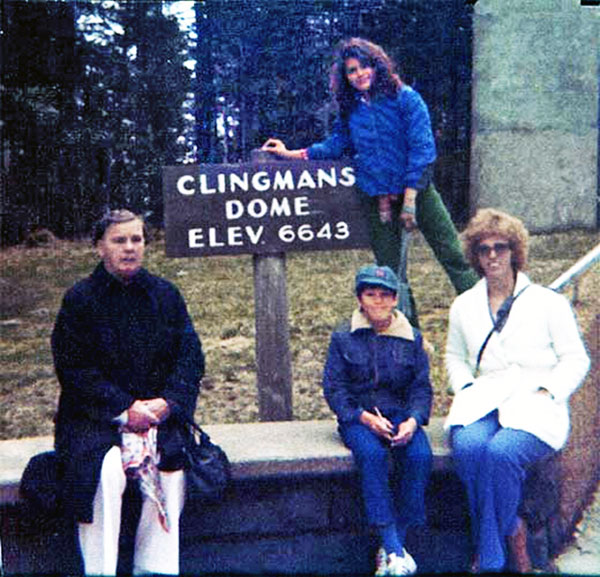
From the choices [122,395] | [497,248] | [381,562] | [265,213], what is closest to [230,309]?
[265,213]

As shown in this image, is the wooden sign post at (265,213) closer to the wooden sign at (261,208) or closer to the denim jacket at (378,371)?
the wooden sign at (261,208)

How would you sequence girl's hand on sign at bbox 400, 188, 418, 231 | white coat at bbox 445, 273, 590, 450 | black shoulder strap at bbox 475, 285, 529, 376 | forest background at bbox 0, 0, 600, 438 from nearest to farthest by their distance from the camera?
white coat at bbox 445, 273, 590, 450 < black shoulder strap at bbox 475, 285, 529, 376 < forest background at bbox 0, 0, 600, 438 < girl's hand on sign at bbox 400, 188, 418, 231

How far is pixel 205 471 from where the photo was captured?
120 inches

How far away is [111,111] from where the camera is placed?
3.56 m

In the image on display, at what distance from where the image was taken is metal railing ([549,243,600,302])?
3.60m

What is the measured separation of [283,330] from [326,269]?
0.51 meters

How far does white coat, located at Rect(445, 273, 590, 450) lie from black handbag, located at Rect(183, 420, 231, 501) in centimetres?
79

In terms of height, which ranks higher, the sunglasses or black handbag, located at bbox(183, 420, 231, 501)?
the sunglasses

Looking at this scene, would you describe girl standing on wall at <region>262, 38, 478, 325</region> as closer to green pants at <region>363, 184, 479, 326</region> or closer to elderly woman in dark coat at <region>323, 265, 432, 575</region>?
green pants at <region>363, 184, 479, 326</region>

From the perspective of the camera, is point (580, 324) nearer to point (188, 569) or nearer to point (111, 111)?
point (188, 569)

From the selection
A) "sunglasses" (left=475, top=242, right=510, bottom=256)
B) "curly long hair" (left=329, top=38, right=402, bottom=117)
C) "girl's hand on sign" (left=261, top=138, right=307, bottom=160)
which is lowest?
"sunglasses" (left=475, top=242, right=510, bottom=256)

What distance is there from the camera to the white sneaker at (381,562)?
3.07 meters

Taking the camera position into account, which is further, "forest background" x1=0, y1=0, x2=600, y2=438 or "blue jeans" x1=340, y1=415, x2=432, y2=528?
"forest background" x1=0, y1=0, x2=600, y2=438

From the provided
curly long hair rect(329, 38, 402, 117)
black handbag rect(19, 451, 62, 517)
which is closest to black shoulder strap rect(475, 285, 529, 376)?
curly long hair rect(329, 38, 402, 117)
